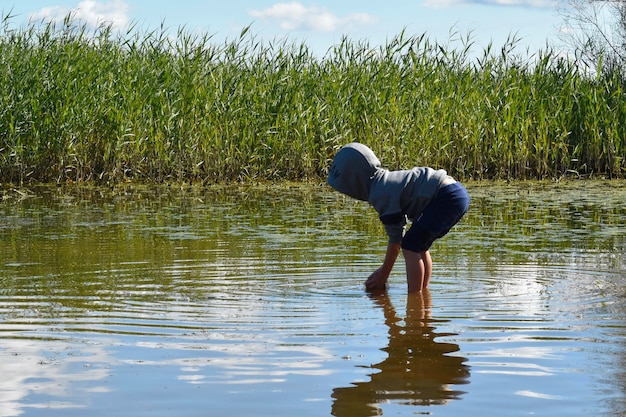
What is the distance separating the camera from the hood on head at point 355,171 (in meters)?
5.81

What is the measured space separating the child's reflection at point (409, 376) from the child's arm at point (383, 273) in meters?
0.95

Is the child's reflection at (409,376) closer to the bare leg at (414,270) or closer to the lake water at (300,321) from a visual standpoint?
the lake water at (300,321)

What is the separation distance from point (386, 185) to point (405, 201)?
0.19 meters

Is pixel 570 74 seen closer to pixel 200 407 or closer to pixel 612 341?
pixel 612 341

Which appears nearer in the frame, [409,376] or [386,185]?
[409,376]

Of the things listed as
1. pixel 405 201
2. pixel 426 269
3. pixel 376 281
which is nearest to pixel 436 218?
pixel 405 201

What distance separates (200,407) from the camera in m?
3.29

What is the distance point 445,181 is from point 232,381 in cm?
257

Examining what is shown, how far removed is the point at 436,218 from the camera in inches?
226

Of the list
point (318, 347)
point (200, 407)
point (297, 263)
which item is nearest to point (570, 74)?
point (297, 263)

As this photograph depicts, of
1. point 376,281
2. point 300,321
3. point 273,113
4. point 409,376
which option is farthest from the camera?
point 273,113

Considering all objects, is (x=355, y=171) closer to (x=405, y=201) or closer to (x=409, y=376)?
(x=405, y=201)

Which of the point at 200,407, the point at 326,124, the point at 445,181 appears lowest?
the point at 200,407

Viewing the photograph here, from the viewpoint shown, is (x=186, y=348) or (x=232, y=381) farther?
(x=186, y=348)
